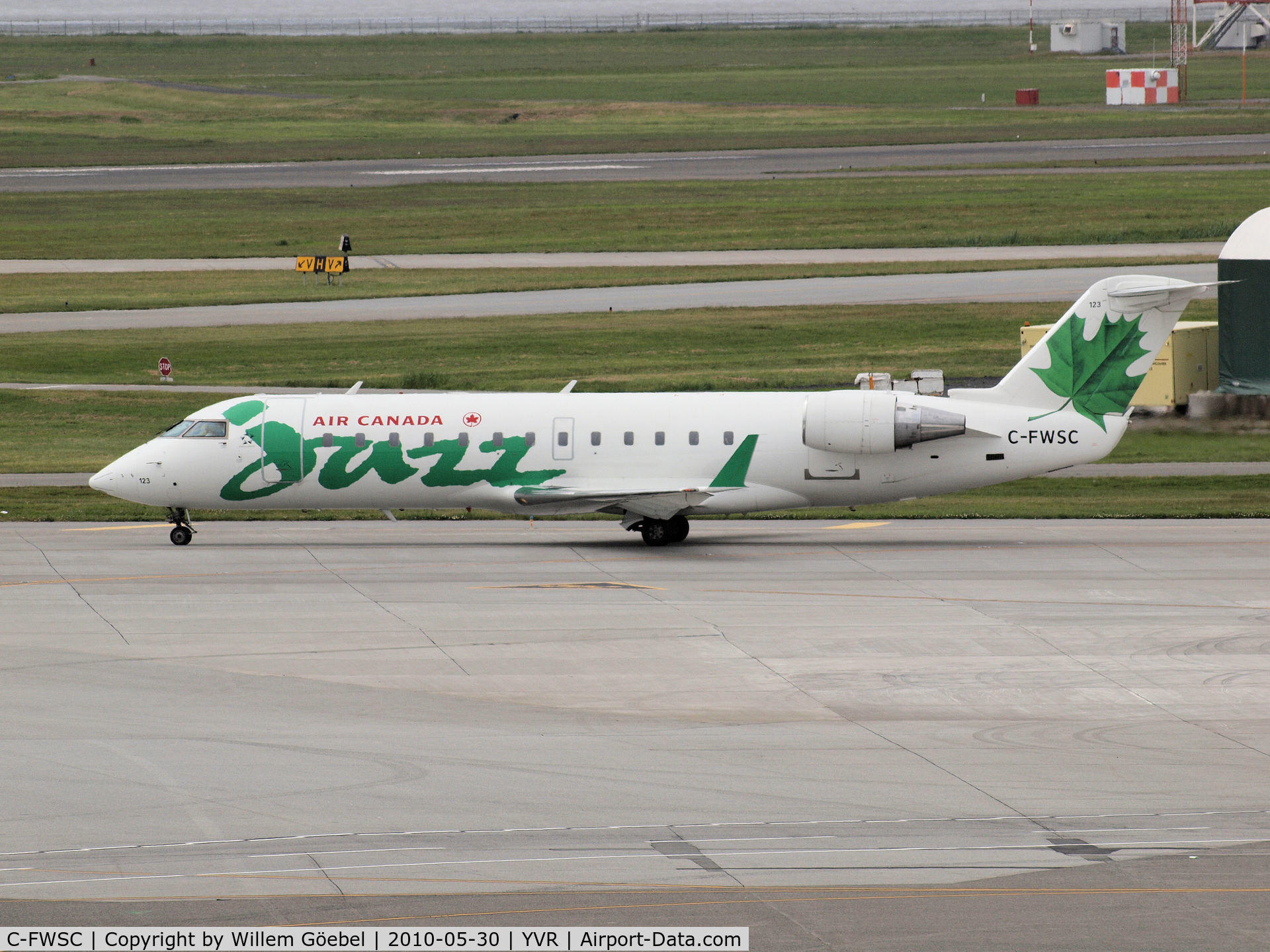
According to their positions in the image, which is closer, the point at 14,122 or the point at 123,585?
the point at 123,585

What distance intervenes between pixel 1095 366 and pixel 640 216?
182 feet

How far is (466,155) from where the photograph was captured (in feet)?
390

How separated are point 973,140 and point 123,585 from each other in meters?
95.7

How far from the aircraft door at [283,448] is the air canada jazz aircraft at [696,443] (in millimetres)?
35

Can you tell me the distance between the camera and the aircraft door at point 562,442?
36.8 metres

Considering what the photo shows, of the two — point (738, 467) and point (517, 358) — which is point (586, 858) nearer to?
point (738, 467)

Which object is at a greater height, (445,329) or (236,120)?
(236,120)

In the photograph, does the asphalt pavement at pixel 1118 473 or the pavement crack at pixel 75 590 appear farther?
the asphalt pavement at pixel 1118 473

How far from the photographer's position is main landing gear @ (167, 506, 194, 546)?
38625 millimetres

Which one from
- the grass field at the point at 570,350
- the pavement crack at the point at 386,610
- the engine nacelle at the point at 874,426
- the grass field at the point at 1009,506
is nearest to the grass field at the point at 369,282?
the grass field at the point at 570,350

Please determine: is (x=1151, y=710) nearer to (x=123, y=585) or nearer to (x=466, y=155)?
(x=123, y=585)

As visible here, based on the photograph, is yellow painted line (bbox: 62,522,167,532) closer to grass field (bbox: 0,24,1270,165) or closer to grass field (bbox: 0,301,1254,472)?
grass field (bbox: 0,301,1254,472)

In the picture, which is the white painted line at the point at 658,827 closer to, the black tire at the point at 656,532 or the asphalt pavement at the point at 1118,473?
the black tire at the point at 656,532

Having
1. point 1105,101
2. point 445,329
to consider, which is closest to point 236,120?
point 1105,101
